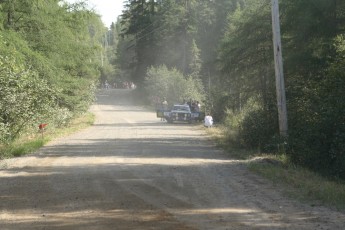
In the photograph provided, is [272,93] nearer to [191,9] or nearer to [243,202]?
[243,202]

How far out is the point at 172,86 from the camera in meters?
60.9

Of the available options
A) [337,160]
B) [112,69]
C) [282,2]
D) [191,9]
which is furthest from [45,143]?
[112,69]

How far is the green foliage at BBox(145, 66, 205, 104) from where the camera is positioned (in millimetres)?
58109

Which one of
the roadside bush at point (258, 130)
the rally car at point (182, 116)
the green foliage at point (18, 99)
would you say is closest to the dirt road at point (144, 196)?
the green foliage at point (18, 99)

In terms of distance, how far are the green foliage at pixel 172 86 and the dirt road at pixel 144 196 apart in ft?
134

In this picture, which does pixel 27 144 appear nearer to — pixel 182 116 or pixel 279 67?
pixel 279 67

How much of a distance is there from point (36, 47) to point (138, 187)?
18164mm

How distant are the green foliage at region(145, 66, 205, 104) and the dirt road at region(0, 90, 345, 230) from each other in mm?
40791

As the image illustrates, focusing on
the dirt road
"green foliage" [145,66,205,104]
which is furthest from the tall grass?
"green foliage" [145,66,205,104]

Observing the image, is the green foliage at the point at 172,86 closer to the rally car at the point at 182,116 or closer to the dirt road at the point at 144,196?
the rally car at the point at 182,116

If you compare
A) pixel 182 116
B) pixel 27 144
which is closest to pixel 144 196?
pixel 27 144

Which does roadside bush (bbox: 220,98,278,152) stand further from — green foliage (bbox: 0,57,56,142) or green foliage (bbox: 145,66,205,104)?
green foliage (bbox: 145,66,205,104)

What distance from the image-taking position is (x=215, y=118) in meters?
38.2

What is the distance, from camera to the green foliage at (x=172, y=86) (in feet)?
191
